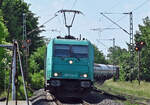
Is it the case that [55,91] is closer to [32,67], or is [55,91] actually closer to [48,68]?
[48,68]

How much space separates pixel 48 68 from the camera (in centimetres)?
1703

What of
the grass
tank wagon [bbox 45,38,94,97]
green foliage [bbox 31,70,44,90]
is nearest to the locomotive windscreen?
tank wagon [bbox 45,38,94,97]

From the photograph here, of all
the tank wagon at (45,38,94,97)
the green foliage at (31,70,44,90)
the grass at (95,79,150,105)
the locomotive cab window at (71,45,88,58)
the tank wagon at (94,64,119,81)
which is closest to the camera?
the tank wagon at (45,38,94,97)

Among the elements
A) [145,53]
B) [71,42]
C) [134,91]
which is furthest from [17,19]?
[71,42]

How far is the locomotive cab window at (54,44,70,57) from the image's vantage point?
1683 cm

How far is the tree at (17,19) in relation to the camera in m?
52.3

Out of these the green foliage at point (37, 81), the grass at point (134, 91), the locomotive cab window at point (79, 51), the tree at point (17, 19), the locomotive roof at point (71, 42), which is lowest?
the grass at point (134, 91)

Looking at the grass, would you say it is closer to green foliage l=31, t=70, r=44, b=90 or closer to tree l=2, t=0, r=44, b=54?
green foliage l=31, t=70, r=44, b=90

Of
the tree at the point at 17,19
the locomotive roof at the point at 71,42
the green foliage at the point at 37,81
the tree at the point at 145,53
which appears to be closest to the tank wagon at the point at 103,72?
the tree at the point at 145,53

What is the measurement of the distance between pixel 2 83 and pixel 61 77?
12.7 meters

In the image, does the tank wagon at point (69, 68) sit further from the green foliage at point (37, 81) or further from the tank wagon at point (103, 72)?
the tank wagon at point (103, 72)

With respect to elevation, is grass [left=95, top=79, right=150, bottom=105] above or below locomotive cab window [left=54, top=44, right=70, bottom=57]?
below

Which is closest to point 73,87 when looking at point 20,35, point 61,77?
point 61,77

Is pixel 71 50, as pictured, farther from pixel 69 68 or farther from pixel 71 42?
pixel 69 68
